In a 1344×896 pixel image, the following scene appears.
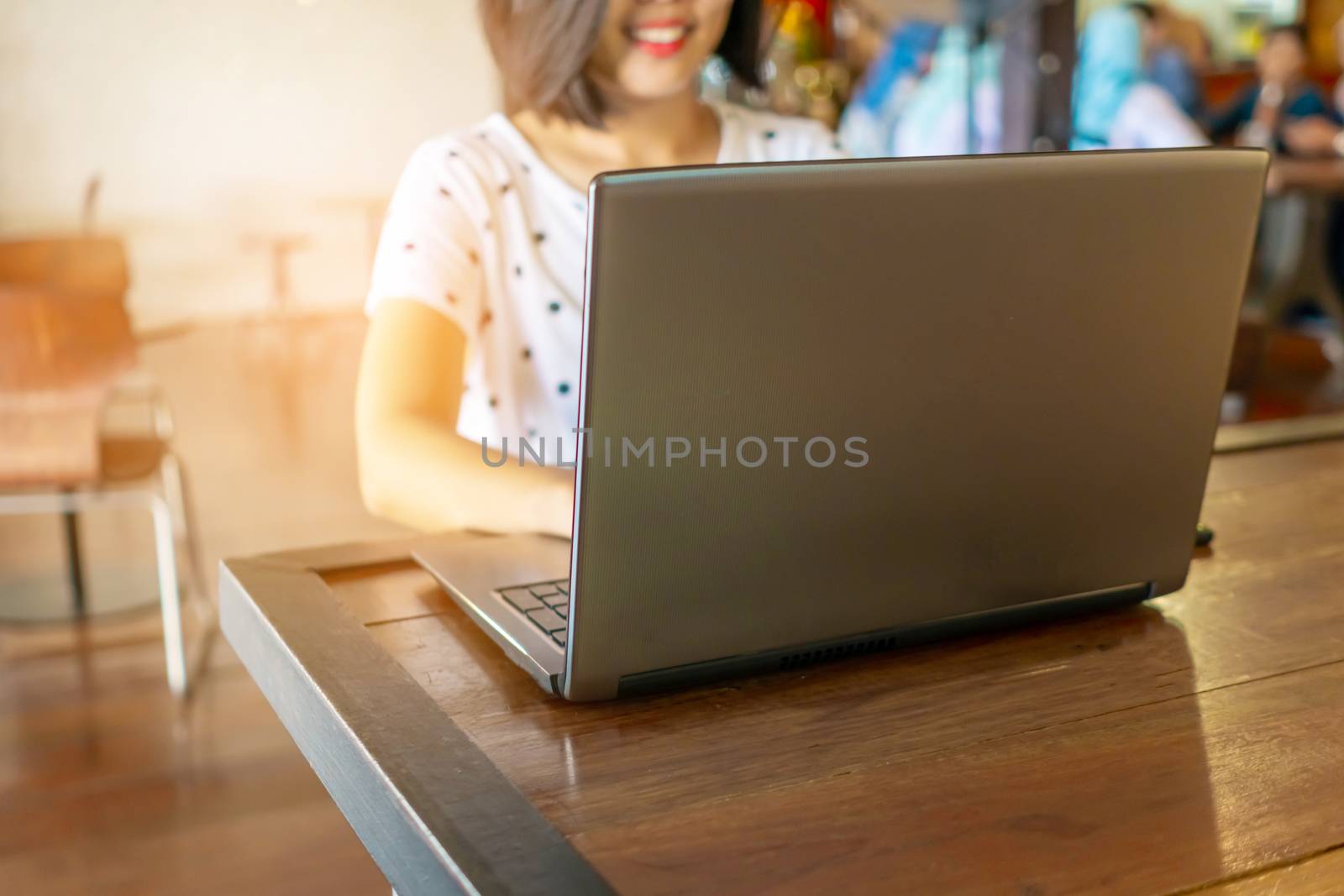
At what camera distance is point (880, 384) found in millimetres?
570

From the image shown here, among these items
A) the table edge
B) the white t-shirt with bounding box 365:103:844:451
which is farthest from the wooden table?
the white t-shirt with bounding box 365:103:844:451

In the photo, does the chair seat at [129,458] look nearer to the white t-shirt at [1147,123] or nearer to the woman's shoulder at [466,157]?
the woman's shoulder at [466,157]

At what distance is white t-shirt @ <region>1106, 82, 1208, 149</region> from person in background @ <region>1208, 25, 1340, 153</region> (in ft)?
2.65


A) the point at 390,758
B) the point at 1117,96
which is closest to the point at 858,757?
the point at 390,758

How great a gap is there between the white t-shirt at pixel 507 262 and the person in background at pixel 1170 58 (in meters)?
2.91

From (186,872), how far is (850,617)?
1.46 m

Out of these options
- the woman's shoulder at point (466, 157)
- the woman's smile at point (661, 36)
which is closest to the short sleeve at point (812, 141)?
the woman's smile at point (661, 36)

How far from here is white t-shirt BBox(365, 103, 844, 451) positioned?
1.21m

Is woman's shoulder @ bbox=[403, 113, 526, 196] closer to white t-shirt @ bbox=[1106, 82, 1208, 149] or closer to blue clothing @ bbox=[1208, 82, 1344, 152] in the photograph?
white t-shirt @ bbox=[1106, 82, 1208, 149]

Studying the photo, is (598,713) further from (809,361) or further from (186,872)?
(186,872)

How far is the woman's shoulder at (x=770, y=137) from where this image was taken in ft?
4.62

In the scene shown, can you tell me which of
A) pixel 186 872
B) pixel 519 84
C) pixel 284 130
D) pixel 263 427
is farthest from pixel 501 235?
pixel 263 427

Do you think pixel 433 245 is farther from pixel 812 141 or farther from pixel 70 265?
pixel 70 265

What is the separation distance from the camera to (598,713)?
60 centimetres
